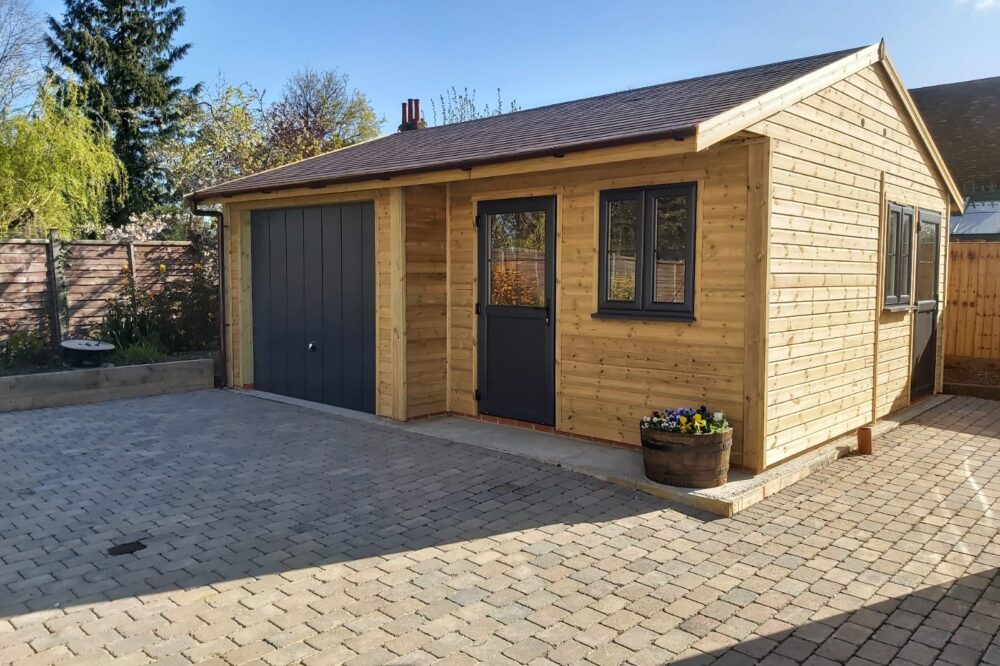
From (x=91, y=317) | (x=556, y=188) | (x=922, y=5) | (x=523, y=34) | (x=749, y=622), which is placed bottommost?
Result: (x=749, y=622)

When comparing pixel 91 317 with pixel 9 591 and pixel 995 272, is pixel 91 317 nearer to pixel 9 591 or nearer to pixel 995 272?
pixel 9 591

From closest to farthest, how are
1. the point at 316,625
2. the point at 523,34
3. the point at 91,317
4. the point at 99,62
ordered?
the point at 316,625 < the point at 91,317 < the point at 523,34 < the point at 99,62

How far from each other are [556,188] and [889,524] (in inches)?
156

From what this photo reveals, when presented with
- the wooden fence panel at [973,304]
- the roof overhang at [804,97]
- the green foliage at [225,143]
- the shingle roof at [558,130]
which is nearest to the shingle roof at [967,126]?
the wooden fence panel at [973,304]

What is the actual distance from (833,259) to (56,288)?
32.0 ft

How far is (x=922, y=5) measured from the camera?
11.6 m

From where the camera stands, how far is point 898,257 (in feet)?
26.9

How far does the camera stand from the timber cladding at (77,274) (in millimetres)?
9938

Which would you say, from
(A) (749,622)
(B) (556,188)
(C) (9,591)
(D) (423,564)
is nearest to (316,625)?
(D) (423,564)

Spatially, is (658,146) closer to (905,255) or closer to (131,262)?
(905,255)

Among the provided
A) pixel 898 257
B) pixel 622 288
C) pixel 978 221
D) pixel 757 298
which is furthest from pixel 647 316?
pixel 978 221

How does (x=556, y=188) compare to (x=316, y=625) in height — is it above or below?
above

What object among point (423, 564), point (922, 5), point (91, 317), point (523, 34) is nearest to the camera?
point (423, 564)

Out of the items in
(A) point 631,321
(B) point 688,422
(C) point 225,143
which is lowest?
(B) point 688,422
